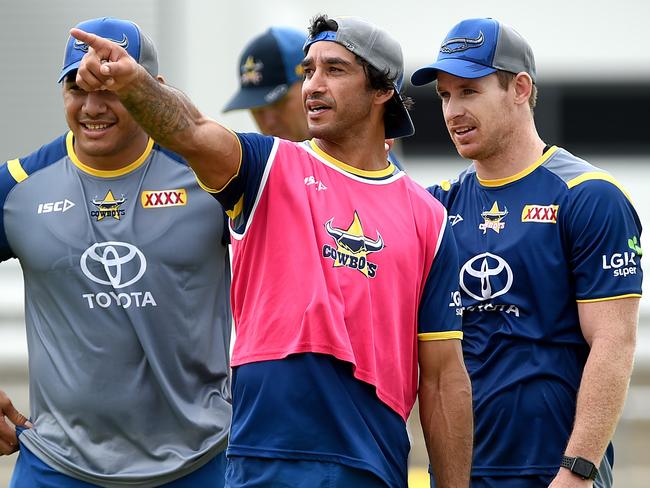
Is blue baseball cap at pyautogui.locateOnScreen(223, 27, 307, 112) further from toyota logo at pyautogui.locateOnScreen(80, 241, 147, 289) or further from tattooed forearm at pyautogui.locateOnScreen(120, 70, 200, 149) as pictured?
tattooed forearm at pyautogui.locateOnScreen(120, 70, 200, 149)

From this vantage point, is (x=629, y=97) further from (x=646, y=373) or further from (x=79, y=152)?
(x=79, y=152)

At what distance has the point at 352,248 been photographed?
179 inches

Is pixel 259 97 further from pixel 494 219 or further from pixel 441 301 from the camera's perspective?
pixel 441 301

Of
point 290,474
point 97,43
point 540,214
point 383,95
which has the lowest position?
point 290,474

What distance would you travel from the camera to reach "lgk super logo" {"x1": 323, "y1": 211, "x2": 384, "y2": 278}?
452cm

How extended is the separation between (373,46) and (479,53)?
0.62 m

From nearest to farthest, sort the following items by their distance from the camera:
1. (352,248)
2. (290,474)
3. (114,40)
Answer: (290,474) < (352,248) < (114,40)

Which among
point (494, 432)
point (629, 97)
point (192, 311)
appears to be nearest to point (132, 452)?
point (192, 311)

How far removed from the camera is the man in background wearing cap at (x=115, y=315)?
5.08 m

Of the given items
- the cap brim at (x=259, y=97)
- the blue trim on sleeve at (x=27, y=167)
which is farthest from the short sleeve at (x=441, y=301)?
the cap brim at (x=259, y=97)

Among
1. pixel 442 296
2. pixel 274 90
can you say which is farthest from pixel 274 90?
pixel 442 296

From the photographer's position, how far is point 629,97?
12.8 metres

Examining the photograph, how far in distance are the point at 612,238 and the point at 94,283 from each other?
186 centimetres

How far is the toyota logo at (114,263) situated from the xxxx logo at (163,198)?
0.61ft
